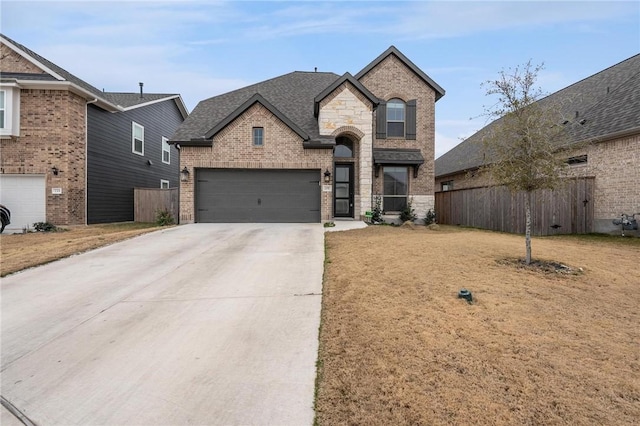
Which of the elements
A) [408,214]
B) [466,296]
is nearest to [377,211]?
[408,214]

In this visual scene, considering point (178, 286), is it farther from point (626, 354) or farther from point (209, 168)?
point (209, 168)

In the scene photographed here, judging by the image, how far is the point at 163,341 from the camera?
3.84 meters

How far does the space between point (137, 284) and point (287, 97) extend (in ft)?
48.2

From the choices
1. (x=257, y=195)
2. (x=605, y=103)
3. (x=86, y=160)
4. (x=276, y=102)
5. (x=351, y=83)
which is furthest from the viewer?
(x=276, y=102)

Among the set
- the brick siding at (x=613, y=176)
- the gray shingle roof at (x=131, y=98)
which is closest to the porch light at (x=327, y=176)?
the brick siding at (x=613, y=176)

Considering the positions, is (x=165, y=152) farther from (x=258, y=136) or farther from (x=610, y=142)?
(x=610, y=142)

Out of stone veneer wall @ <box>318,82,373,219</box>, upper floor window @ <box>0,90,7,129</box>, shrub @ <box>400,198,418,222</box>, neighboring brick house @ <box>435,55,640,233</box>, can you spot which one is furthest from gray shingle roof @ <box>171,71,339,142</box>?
neighboring brick house @ <box>435,55,640,233</box>

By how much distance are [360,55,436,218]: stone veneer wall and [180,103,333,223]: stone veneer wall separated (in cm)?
438

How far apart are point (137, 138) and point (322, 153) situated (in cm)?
1176

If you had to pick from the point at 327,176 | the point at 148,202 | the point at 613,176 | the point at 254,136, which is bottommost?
the point at 148,202

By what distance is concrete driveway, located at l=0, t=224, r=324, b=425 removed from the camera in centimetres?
269

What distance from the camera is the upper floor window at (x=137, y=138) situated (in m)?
19.0

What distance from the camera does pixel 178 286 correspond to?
590cm

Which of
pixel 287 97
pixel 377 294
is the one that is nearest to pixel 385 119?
pixel 287 97
